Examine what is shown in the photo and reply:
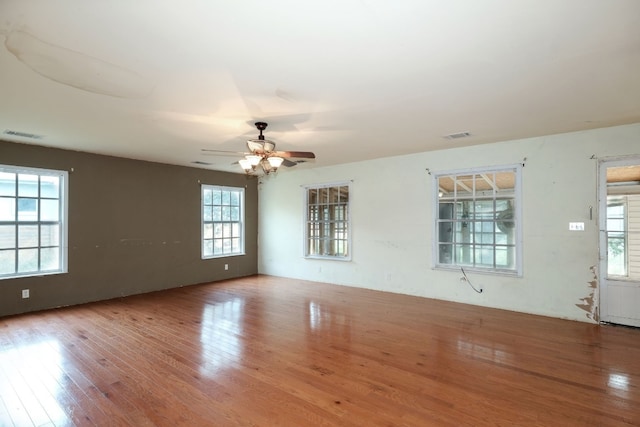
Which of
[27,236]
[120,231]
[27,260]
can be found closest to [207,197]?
[120,231]

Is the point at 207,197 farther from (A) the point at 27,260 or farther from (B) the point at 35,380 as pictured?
(B) the point at 35,380

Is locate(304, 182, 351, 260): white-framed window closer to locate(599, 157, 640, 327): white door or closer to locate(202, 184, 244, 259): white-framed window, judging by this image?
locate(202, 184, 244, 259): white-framed window

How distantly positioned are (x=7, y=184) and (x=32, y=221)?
605mm

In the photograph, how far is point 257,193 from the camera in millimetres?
8258

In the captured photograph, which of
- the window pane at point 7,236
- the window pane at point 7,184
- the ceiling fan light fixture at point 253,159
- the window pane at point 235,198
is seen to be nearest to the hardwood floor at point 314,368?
the window pane at point 7,236

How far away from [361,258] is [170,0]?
5341 millimetres

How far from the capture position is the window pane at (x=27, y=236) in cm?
495

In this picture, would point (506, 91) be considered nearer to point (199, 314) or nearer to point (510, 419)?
point (510, 419)

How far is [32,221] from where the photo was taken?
16.5 feet

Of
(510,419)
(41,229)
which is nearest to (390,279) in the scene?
(510,419)

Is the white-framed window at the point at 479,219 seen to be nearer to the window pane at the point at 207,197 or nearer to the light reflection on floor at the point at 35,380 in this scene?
the window pane at the point at 207,197

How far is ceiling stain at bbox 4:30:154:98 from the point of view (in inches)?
86.0

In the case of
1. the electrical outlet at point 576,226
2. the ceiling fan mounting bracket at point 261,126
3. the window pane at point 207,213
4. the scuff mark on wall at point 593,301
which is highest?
the ceiling fan mounting bracket at point 261,126

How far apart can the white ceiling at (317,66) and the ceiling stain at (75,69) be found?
1 centimetres
